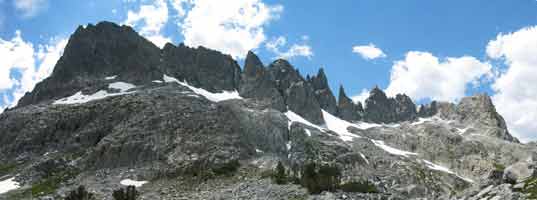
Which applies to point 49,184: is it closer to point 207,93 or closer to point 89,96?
point 89,96

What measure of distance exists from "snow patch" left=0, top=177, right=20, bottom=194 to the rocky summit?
0.75 feet

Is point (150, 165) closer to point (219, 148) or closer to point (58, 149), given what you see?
point (219, 148)

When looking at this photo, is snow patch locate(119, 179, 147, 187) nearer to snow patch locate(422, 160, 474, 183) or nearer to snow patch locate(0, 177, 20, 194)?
snow patch locate(0, 177, 20, 194)

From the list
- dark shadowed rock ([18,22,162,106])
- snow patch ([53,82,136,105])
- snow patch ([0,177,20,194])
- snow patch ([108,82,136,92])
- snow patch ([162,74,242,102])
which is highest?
dark shadowed rock ([18,22,162,106])

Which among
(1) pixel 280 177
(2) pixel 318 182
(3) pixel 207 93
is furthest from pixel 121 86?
(2) pixel 318 182

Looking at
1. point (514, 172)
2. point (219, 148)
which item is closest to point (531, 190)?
point (514, 172)

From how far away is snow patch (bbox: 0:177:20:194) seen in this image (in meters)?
87.7

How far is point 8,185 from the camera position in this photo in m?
90.1

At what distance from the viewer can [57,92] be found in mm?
158125

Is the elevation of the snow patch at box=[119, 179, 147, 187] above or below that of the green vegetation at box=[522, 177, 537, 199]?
above

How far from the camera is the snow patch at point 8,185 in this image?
288ft

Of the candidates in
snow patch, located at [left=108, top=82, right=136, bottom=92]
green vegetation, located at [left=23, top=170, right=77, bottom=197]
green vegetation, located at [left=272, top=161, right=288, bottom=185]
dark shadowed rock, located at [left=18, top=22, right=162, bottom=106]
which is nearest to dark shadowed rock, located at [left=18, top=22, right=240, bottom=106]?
dark shadowed rock, located at [left=18, top=22, right=162, bottom=106]

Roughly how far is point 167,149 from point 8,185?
2929 cm

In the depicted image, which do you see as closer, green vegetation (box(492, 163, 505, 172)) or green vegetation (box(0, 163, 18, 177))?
green vegetation (box(0, 163, 18, 177))
